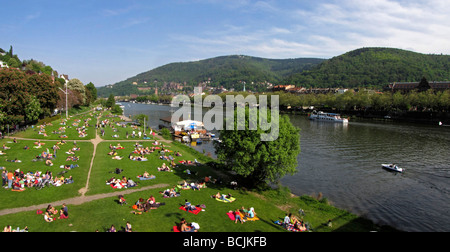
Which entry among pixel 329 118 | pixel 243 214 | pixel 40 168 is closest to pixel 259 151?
pixel 243 214

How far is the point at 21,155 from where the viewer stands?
3481cm

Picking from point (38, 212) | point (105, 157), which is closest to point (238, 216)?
point (38, 212)

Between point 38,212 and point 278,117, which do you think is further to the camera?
point 278,117

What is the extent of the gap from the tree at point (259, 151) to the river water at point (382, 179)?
234 inches

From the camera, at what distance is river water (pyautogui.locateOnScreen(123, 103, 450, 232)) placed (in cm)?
2767

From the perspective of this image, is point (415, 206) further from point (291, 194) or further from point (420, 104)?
point (420, 104)

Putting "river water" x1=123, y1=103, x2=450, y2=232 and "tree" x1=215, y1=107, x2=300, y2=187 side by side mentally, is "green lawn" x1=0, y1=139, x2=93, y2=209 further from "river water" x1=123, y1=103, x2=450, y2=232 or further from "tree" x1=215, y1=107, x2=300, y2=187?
"river water" x1=123, y1=103, x2=450, y2=232

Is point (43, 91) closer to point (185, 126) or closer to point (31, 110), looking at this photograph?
point (31, 110)

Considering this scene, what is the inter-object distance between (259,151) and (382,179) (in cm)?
2234

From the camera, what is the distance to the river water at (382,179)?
27672mm

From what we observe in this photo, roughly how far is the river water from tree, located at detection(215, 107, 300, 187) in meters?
5.93

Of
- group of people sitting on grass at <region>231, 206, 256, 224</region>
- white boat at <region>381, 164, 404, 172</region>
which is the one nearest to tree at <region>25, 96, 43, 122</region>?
group of people sitting on grass at <region>231, 206, 256, 224</region>
